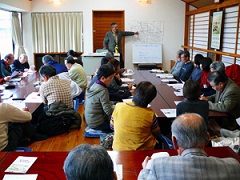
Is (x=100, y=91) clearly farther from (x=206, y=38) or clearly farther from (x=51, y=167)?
(x=206, y=38)

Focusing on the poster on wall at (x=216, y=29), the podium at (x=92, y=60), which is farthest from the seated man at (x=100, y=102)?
the podium at (x=92, y=60)

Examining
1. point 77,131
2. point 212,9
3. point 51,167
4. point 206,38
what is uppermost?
point 212,9

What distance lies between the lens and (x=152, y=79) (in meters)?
5.39

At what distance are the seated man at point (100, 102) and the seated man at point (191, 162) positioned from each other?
6.45ft

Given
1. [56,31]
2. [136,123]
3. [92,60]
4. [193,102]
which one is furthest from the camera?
[56,31]

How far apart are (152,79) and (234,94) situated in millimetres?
2272

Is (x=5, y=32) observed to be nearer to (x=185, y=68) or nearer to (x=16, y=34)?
(x=16, y=34)

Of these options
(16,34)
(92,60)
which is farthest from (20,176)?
(16,34)

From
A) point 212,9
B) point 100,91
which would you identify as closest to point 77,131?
point 100,91

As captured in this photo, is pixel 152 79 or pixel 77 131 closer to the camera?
pixel 77 131

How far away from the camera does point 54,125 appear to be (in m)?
3.96

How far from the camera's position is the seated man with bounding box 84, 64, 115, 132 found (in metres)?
3.44

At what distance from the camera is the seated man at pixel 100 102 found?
11.3 ft

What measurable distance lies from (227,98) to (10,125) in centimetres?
→ 246
